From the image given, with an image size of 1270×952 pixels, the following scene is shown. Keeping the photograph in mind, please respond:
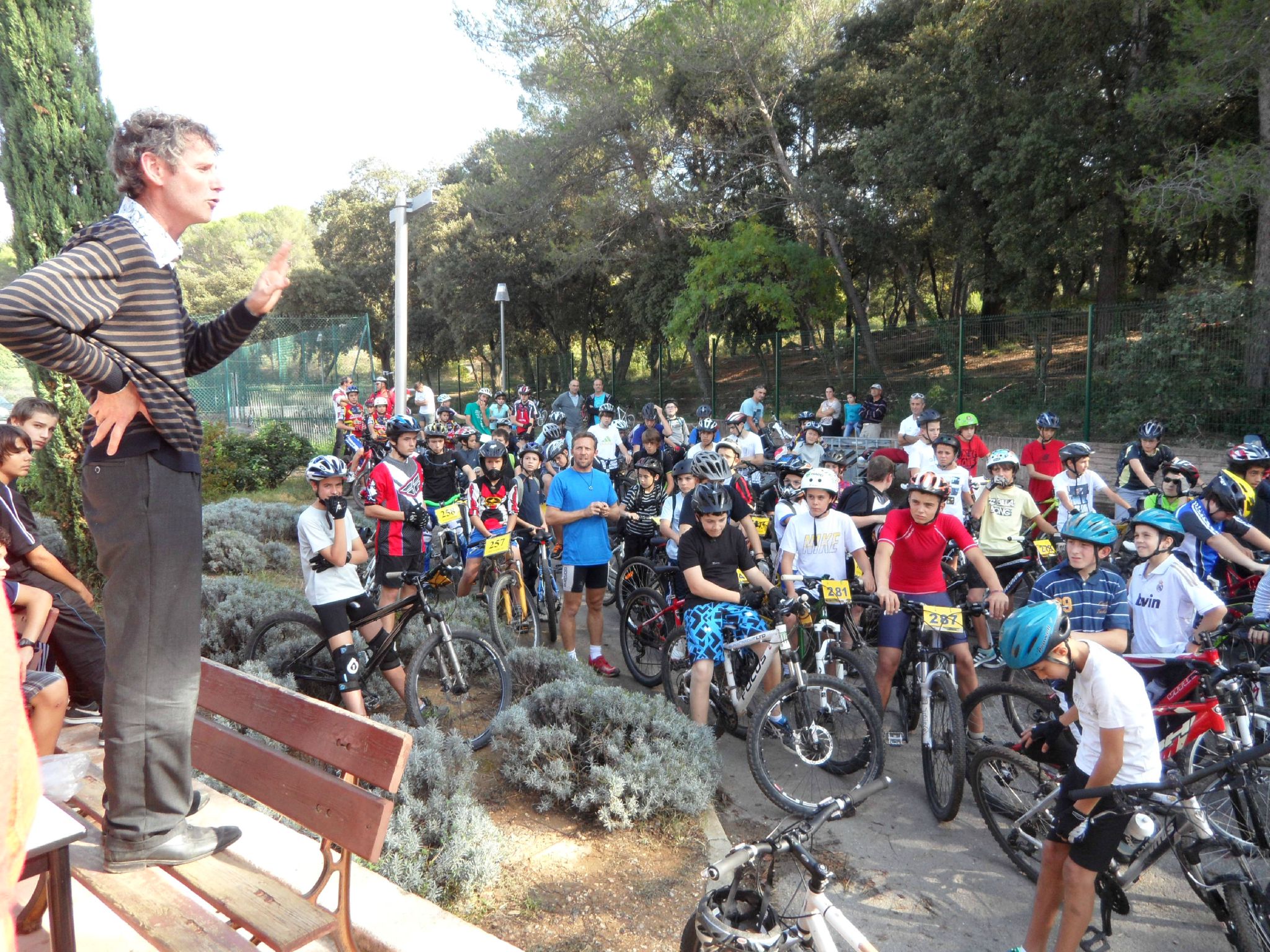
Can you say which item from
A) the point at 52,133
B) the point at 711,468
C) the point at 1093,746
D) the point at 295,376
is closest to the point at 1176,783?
the point at 1093,746

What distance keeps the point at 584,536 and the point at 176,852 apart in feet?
17.4

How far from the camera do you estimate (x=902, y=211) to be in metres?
20.7

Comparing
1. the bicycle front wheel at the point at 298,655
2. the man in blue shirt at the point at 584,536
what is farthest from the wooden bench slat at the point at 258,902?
the man in blue shirt at the point at 584,536

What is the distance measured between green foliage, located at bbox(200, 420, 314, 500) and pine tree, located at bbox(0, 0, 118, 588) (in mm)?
7293

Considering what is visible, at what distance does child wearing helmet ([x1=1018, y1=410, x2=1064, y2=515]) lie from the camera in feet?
31.4


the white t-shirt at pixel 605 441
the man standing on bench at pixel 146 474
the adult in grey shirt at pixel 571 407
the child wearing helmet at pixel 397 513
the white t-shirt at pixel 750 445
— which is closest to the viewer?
the man standing on bench at pixel 146 474

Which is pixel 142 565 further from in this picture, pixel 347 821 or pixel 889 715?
pixel 889 715

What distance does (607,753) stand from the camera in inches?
195

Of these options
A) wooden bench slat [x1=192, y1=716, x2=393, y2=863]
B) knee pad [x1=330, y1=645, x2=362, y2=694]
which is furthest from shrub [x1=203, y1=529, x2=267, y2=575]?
wooden bench slat [x1=192, y1=716, x2=393, y2=863]

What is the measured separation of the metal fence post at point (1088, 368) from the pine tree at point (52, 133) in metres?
13.9

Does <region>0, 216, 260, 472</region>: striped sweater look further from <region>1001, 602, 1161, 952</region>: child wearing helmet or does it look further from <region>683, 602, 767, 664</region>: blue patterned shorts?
<region>683, 602, 767, 664</region>: blue patterned shorts

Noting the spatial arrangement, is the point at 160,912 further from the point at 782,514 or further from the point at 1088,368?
the point at 1088,368

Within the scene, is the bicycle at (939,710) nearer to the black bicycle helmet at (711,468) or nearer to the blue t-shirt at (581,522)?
the black bicycle helmet at (711,468)

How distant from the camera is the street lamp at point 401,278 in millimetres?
9109
